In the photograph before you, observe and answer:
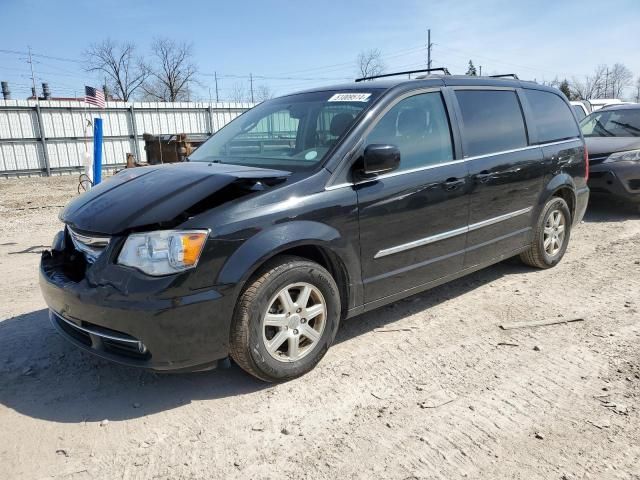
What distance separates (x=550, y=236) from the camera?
5.27 m

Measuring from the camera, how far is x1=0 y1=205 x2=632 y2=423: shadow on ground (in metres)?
2.90

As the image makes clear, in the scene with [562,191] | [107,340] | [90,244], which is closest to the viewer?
[107,340]

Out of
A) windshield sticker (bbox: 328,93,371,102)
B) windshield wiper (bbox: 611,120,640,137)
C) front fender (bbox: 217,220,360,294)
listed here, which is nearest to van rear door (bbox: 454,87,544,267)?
windshield sticker (bbox: 328,93,371,102)

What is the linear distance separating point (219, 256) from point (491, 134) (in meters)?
2.86

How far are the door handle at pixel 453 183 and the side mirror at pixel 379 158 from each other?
0.72 meters

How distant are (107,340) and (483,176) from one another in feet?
10.3

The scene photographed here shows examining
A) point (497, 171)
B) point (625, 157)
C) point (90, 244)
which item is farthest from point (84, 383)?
point (625, 157)

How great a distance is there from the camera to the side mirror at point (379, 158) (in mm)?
3221

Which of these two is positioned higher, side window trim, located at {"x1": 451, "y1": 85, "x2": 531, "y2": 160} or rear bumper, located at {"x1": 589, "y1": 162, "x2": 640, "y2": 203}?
side window trim, located at {"x1": 451, "y1": 85, "x2": 531, "y2": 160}

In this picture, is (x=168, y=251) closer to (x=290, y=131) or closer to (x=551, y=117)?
(x=290, y=131)

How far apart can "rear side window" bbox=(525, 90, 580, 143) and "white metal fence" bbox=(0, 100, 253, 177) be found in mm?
14626

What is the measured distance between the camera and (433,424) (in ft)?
8.81

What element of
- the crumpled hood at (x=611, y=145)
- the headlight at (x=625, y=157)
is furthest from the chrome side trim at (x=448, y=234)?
the crumpled hood at (x=611, y=145)

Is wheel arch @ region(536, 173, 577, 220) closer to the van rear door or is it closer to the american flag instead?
the van rear door
